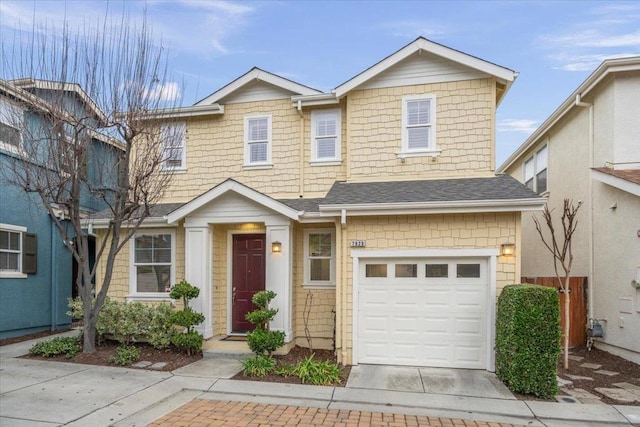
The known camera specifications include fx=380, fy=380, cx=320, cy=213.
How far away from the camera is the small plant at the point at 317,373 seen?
658cm

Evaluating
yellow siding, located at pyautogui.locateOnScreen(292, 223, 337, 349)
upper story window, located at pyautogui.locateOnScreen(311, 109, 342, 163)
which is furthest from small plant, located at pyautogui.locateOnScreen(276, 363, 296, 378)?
upper story window, located at pyautogui.locateOnScreen(311, 109, 342, 163)

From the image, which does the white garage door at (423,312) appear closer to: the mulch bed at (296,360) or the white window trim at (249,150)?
→ the mulch bed at (296,360)

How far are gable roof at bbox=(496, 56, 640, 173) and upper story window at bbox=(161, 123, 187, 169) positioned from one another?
32.2ft

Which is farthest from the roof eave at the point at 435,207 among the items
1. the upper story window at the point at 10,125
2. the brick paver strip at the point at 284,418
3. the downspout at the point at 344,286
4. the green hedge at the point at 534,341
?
the upper story window at the point at 10,125

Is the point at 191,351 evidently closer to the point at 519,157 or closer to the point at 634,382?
the point at 634,382

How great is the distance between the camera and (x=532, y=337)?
19.6ft

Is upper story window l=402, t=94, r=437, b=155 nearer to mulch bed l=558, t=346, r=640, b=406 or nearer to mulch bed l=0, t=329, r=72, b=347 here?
mulch bed l=558, t=346, r=640, b=406

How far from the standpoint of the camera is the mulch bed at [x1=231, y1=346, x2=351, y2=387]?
6.66 meters

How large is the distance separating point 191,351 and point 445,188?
254 inches

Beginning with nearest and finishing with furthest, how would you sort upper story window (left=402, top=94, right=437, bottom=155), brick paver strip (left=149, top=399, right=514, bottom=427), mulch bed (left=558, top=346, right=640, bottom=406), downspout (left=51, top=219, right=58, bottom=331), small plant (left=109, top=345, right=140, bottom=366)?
1. brick paver strip (left=149, top=399, right=514, bottom=427)
2. mulch bed (left=558, top=346, right=640, bottom=406)
3. small plant (left=109, top=345, right=140, bottom=366)
4. upper story window (left=402, top=94, right=437, bottom=155)
5. downspout (left=51, top=219, right=58, bottom=331)

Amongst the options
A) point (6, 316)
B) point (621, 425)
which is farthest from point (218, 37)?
point (621, 425)

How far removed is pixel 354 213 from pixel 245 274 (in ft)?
11.4

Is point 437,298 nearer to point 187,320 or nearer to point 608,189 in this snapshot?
point 608,189

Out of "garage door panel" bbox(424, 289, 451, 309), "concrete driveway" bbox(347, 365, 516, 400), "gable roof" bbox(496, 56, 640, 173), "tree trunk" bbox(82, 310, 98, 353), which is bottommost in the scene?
"concrete driveway" bbox(347, 365, 516, 400)
